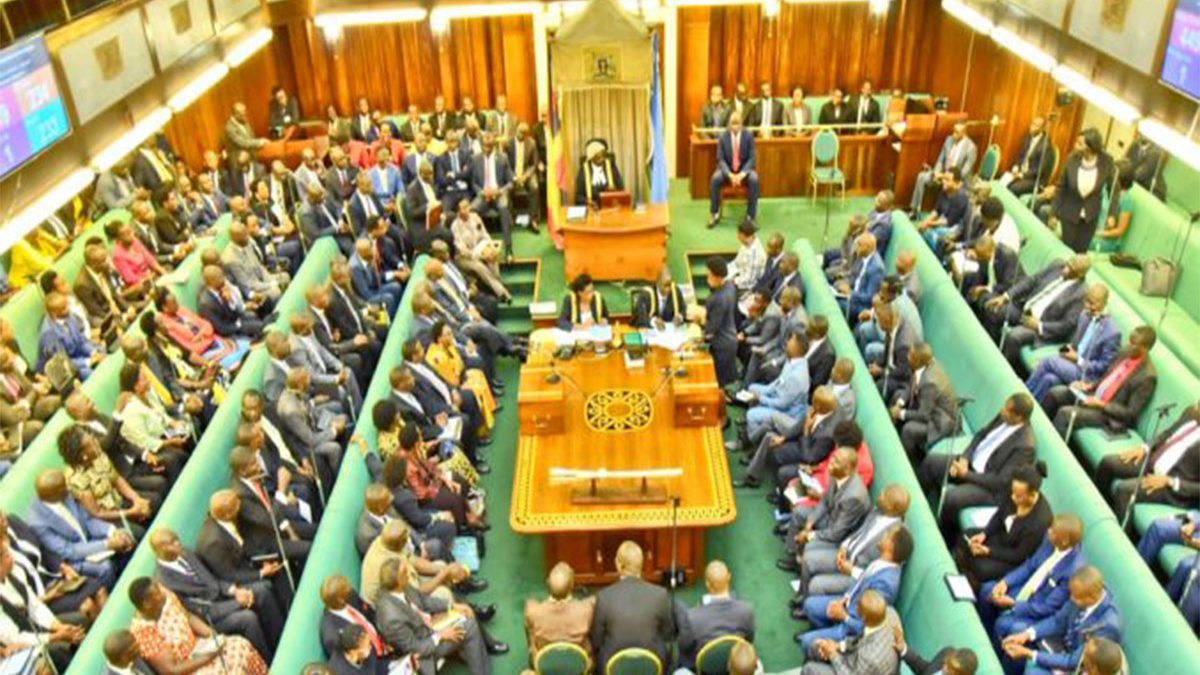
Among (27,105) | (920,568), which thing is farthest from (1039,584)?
(27,105)

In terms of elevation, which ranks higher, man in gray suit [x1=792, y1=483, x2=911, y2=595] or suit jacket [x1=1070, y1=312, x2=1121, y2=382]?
suit jacket [x1=1070, y1=312, x2=1121, y2=382]

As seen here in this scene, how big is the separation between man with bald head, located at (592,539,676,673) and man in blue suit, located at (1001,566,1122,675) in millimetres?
1769

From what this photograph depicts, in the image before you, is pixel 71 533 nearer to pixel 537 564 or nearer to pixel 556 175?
pixel 537 564

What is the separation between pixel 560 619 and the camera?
15.9 ft

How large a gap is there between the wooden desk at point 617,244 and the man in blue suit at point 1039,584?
481 centimetres

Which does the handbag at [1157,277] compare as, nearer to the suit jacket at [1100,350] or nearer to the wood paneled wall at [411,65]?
the suit jacket at [1100,350]

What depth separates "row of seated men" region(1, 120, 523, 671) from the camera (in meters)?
5.75

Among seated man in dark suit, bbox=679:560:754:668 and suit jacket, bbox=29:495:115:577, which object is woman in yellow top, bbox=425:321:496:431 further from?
seated man in dark suit, bbox=679:560:754:668

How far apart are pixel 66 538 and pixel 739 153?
24.8 ft

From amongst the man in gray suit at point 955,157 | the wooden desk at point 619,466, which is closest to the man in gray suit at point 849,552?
the wooden desk at point 619,466

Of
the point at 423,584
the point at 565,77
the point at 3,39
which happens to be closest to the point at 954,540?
the point at 423,584

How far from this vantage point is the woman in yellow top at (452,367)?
715 centimetres

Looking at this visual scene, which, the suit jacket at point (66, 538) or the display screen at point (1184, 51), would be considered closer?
the suit jacket at point (66, 538)

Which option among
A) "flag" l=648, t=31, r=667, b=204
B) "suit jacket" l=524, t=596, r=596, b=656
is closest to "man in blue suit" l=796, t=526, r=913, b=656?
"suit jacket" l=524, t=596, r=596, b=656
